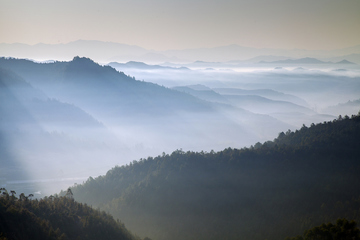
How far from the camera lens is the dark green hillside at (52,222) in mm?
31500

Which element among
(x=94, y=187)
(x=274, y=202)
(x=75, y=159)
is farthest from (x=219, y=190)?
(x=75, y=159)

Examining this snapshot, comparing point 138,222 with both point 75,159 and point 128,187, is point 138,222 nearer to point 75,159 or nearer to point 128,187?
point 128,187

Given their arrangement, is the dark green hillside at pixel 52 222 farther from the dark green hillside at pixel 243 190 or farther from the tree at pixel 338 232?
the tree at pixel 338 232

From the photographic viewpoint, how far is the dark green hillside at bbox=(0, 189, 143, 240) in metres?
31.5

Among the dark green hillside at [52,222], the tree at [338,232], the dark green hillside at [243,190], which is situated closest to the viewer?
the tree at [338,232]

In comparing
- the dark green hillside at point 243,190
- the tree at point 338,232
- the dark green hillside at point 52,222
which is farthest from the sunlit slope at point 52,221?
the tree at point 338,232

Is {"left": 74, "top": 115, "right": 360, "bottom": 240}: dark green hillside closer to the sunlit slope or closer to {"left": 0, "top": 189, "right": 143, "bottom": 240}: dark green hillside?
{"left": 0, "top": 189, "right": 143, "bottom": 240}: dark green hillside

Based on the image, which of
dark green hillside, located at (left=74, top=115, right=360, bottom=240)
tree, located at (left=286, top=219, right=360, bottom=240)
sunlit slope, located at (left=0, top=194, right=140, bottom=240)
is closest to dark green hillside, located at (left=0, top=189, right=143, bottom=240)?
sunlit slope, located at (left=0, top=194, right=140, bottom=240)

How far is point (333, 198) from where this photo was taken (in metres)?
58.1

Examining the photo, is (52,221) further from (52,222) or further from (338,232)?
(338,232)

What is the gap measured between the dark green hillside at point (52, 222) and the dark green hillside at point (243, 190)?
14.0m

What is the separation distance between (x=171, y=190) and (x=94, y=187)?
65.6 feet

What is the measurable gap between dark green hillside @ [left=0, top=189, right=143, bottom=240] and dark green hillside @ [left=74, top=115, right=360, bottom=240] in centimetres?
1396

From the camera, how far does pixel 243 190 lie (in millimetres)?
66688
